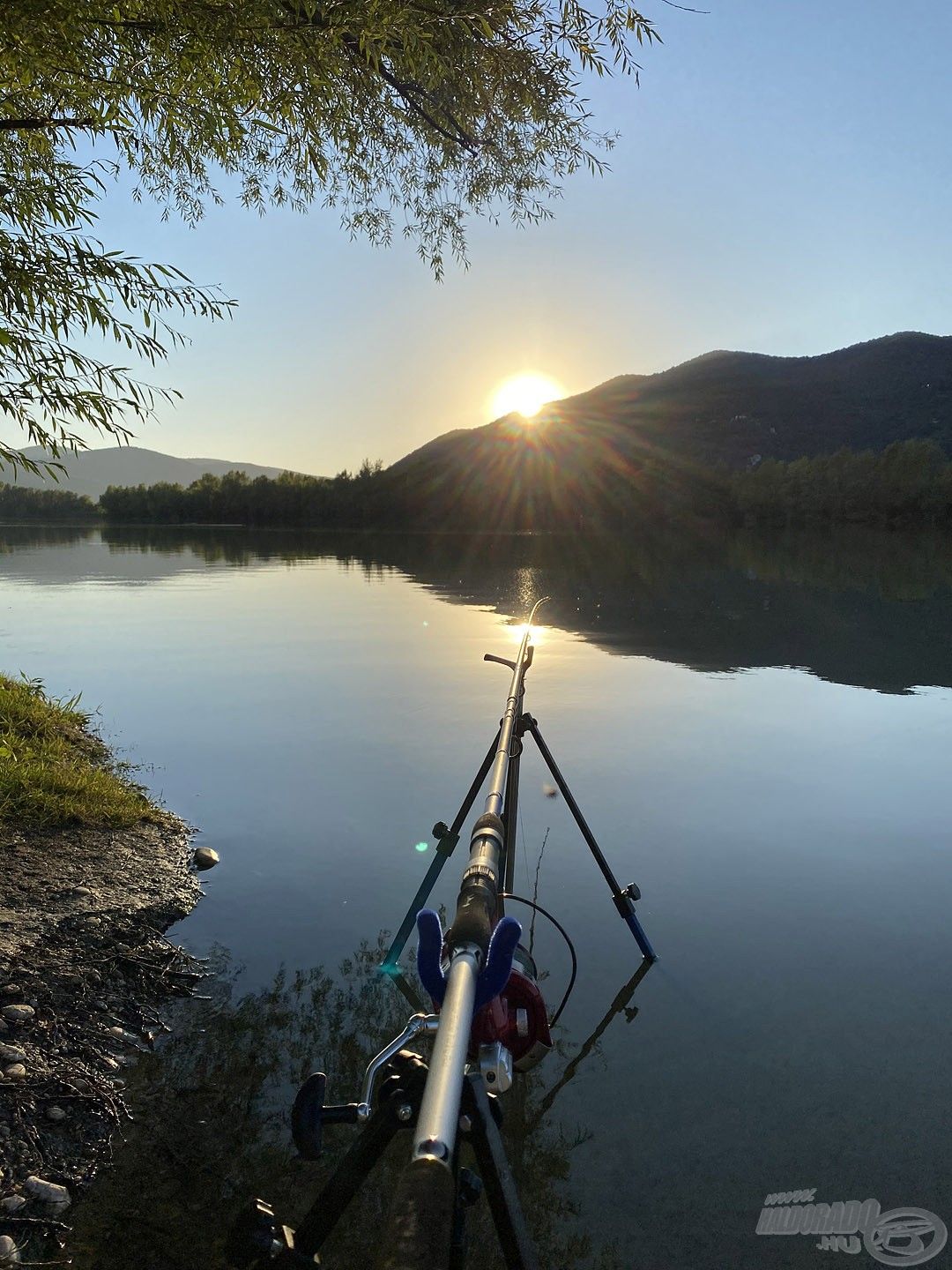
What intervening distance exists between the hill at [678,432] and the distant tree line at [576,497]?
0.36 m

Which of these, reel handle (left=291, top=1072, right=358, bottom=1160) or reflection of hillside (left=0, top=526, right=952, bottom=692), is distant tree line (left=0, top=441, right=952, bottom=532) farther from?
reel handle (left=291, top=1072, right=358, bottom=1160)

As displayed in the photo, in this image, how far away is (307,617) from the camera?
22.4 metres

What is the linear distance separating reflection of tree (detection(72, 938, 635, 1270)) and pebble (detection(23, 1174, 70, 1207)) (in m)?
0.10

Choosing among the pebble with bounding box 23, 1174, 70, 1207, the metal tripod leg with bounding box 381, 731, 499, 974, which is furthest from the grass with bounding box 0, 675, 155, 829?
the metal tripod leg with bounding box 381, 731, 499, 974

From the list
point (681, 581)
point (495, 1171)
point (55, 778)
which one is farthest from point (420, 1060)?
point (681, 581)

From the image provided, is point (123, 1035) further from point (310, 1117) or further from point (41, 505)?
point (41, 505)

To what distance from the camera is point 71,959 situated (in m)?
5.03

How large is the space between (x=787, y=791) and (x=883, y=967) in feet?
11.6

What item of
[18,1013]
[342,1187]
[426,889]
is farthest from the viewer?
[426,889]

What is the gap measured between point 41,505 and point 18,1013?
128117mm

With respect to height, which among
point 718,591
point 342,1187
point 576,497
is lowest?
point 718,591

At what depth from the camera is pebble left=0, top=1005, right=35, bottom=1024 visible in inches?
169

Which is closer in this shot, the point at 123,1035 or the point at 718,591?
the point at 123,1035

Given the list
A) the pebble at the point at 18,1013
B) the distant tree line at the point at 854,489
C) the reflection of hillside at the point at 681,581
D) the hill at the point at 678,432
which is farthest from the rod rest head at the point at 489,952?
the distant tree line at the point at 854,489
